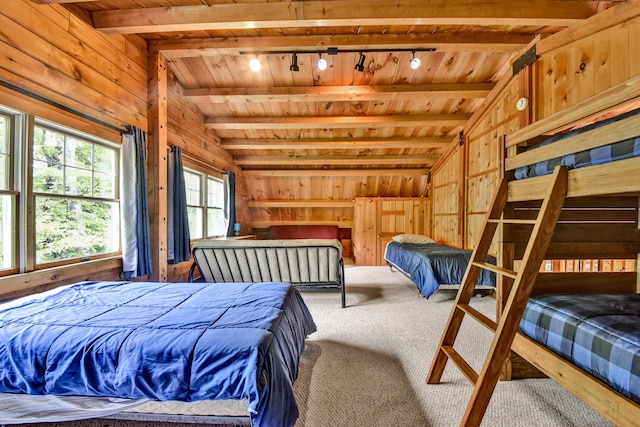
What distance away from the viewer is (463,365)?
1.48 m

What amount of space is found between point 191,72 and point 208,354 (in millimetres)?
3622

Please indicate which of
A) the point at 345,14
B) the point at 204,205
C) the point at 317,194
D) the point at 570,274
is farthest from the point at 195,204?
the point at 570,274

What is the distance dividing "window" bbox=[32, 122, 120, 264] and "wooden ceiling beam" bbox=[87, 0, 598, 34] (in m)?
1.10

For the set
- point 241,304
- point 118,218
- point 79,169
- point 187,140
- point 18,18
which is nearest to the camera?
point 241,304

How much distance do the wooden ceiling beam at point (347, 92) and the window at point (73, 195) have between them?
157cm

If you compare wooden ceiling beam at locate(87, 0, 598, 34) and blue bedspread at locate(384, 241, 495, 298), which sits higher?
wooden ceiling beam at locate(87, 0, 598, 34)

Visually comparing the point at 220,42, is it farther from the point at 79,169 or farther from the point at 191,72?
the point at 79,169

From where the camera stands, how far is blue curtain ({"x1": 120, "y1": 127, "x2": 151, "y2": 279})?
2.60 meters

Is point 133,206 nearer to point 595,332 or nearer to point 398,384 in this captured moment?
point 398,384

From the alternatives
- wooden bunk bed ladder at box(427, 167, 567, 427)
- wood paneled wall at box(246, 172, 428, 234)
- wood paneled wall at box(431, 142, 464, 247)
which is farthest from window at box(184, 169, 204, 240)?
wood paneled wall at box(431, 142, 464, 247)

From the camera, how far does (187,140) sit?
3871 mm

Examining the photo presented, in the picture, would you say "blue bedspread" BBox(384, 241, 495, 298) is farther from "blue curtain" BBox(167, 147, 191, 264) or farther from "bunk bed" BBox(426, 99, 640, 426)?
"blue curtain" BBox(167, 147, 191, 264)

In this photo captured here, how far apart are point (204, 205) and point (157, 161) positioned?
5.68 feet

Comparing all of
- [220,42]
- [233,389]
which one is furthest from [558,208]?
[220,42]
